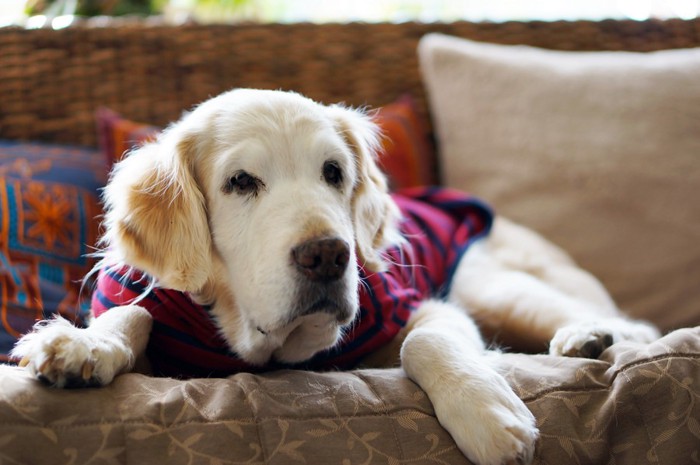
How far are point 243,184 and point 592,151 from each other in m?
1.59

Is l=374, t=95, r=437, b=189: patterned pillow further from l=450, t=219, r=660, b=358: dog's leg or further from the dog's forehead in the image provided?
the dog's forehead

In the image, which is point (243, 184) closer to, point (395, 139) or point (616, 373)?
point (616, 373)

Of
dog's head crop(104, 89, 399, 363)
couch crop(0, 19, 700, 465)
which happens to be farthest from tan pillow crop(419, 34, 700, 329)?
dog's head crop(104, 89, 399, 363)

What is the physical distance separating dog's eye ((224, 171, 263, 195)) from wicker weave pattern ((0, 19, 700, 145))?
140 centimetres

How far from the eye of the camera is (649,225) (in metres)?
2.54

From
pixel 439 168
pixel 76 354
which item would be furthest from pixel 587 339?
pixel 439 168

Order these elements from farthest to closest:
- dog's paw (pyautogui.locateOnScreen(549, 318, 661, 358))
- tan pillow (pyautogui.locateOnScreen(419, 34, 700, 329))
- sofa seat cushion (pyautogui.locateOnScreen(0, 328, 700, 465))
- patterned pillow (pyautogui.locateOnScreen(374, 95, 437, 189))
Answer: patterned pillow (pyautogui.locateOnScreen(374, 95, 437, 189)), tan pillow (pyautogui.locateOnScreen(419, 34, 700, 329)), dog's paw (pyautogui.locateOnScreen(549, 318, 661, 358)), sofa seat cushion (pyautogui.locateOnScreen(0, 328, 700, 465))

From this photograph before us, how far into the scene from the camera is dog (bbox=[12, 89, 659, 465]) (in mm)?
1343

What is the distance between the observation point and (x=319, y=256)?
1412mm

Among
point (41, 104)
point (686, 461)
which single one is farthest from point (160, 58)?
point (686, 461)

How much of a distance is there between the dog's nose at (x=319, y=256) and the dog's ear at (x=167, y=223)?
30 cm

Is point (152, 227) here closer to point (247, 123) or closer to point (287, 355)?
point (247, 123)

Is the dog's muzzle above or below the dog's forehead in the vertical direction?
below

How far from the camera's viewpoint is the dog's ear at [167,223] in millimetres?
1585
